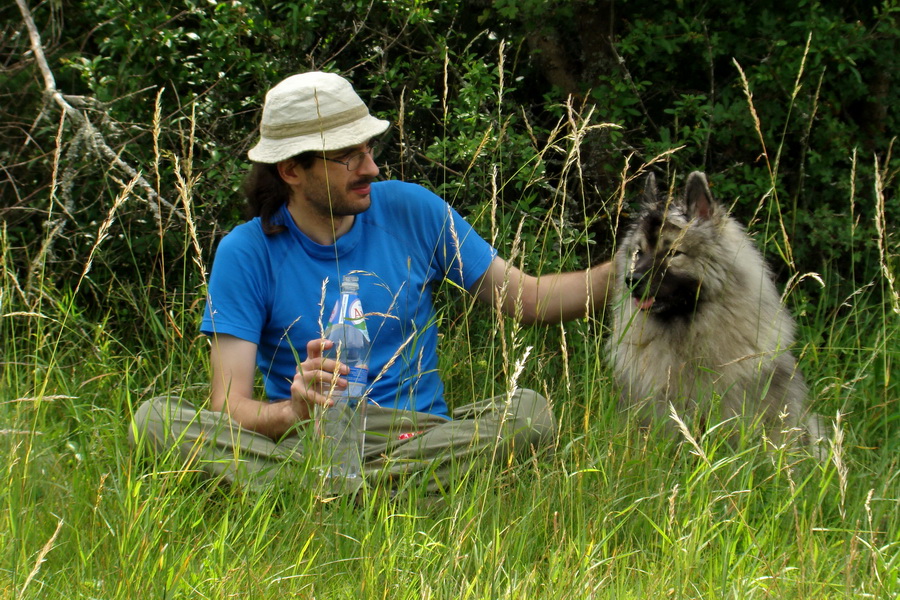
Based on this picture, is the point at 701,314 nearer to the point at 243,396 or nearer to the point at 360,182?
the point at 360,182

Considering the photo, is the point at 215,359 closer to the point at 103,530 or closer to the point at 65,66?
the point at 103,530

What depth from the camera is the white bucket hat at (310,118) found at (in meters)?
3.08

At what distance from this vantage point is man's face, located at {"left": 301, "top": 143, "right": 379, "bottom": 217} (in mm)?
3084

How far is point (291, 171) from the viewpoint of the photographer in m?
3.20

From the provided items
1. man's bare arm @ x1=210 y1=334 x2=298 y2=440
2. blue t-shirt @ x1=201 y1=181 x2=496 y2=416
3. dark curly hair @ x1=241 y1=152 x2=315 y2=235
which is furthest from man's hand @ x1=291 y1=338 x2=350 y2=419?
dark curly hair @ x1=241 y1=152 x2=315 y2=235

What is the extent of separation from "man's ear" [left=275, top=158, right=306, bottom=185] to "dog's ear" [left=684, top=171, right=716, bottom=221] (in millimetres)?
1373

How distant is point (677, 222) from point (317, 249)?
132 centimetres

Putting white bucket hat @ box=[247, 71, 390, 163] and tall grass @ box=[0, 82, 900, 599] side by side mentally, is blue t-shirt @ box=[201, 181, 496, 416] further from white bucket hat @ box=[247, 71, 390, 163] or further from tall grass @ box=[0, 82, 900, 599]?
tall grass @ box=[0, 82, 900, 599]

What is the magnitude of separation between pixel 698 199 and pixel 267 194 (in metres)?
1.57

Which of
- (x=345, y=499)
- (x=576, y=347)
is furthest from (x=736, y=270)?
(x=345, y=499)

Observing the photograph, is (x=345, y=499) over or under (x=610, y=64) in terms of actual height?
under

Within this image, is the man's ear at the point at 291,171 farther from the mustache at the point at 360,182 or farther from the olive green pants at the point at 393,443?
the olive green pants at the point at 393,443

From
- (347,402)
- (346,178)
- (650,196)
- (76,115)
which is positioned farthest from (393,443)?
(76,115)

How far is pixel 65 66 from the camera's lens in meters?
4.50
